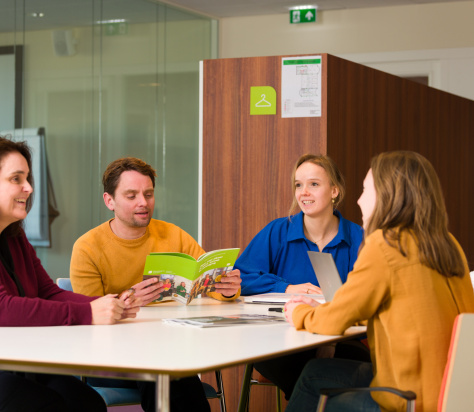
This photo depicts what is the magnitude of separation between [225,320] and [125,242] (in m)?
0.83

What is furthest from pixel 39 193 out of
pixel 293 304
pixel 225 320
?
pixel 293 304

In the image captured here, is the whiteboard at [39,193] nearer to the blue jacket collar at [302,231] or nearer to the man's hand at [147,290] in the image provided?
the blue jacket collar at [302,231]

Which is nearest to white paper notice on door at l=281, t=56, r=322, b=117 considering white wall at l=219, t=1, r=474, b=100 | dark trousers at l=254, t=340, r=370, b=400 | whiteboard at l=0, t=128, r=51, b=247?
dark trousers at l=254, t=340, r=370, b=400

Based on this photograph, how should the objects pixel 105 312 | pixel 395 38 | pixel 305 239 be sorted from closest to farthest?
pixel 105 312 → pixel 305 239 → pixel 395 38

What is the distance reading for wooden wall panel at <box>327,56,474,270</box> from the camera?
4035 millimetres

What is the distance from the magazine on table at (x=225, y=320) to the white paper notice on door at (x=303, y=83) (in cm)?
178

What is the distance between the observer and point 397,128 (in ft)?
15.3

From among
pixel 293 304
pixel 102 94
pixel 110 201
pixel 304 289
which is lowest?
pixel 304 289

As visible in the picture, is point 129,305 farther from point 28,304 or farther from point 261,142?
point 261,142

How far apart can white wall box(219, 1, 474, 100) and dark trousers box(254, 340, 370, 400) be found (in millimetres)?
4158

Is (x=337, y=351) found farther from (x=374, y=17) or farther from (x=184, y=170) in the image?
(x=374, y=17)

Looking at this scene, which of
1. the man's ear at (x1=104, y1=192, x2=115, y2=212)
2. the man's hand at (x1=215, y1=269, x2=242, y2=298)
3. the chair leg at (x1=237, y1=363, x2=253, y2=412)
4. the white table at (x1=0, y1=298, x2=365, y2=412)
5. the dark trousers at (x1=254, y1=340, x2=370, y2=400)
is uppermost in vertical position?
the man's ear at (x1=104, y1=192, x2=115, y2=212)

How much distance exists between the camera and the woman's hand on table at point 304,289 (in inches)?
113

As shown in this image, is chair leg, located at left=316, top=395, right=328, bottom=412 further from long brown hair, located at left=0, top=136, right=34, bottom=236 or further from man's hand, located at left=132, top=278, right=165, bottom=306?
long brown hair, located at left=0, top=136, right=34, bottom=236
